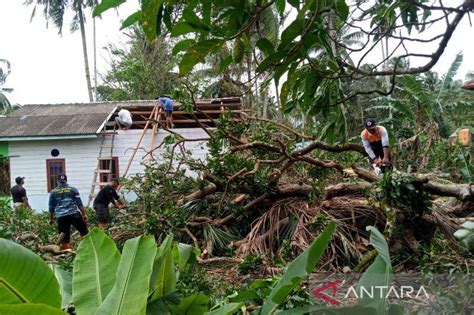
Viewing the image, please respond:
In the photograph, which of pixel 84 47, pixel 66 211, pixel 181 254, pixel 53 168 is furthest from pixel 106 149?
pixel 181 254

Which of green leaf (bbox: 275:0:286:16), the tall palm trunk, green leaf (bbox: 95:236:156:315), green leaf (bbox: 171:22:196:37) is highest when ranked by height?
the tall palm trunk

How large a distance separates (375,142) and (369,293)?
604 centimetres

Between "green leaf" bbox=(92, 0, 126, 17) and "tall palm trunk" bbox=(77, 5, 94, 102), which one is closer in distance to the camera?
"green leaf" bbox=(92, 0, 126, 17)


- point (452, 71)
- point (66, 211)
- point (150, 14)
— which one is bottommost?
point (66, 211)

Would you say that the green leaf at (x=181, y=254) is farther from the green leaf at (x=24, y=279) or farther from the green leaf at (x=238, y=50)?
the green leaf at (x=238, y=50)

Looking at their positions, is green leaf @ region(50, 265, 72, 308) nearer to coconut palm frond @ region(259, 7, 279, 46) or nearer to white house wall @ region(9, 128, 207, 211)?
coconut palm frond @ region(259, 7, 279, 46)

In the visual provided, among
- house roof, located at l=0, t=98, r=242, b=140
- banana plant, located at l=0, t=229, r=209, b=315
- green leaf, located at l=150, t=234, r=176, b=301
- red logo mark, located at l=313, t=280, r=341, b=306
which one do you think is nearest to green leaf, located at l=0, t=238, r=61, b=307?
banana plant, located at l=0, t=229, r=209, b=315

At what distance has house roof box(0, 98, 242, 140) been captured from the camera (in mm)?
15883

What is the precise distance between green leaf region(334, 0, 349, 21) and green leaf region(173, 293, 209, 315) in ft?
4.31

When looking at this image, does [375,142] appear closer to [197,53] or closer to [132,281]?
[197,53]

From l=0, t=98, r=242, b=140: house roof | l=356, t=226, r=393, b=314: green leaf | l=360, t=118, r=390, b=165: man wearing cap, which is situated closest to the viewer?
l=356, t=226, r=393, b=314: green leaf

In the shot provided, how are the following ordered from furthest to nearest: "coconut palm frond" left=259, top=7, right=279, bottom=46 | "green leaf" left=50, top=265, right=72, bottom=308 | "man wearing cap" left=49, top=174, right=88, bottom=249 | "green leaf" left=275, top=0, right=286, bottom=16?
"man wearing cap" left=49, top=174, right=88, bottom=249, "coconut palm frond" left=259, top=7, right=279, bottom=46, "green leaf" left=50, top=265, right=72, bottom=308, "green leaf" left=275, top=0, right=286, bottom=16

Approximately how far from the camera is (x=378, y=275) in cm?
176

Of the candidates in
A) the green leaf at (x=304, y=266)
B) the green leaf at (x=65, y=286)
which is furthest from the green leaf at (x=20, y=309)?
the green leaf at (x=304, y=266)
